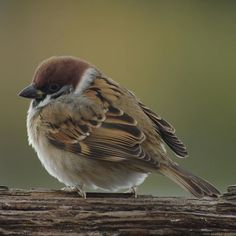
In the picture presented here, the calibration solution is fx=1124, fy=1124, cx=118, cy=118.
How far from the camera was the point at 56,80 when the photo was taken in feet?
24.4

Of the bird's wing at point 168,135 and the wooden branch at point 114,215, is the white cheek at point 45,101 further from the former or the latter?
the wooden branch at point 114,215

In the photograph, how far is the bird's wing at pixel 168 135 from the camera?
7238 mm

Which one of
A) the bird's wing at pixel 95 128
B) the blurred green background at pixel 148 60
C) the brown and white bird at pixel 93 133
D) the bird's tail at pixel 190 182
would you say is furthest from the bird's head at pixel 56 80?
the blurred green background at pixel 148 60

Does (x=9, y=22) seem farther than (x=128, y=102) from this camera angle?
Yes

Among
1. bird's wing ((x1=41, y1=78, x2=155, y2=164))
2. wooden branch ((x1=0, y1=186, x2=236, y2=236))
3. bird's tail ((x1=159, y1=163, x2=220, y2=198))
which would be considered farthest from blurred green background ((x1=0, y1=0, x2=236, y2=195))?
wooden branch ((x1=0, y1=186, x2=236, y2=236))

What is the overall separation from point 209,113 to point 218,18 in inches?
199

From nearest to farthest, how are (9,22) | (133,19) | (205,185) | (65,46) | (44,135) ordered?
(205,185)
(44,135)
(65,46)
(9,22)
(133,19)

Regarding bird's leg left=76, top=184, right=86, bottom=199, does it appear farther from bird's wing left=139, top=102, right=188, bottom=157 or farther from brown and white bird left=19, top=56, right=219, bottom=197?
bird's wing left=139, top=102, right=188, bottom=157

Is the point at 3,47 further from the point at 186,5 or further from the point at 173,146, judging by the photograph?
the point at 173,146

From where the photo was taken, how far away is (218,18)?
18.2 metres

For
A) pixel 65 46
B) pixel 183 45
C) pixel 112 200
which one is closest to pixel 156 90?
pixel 65 46

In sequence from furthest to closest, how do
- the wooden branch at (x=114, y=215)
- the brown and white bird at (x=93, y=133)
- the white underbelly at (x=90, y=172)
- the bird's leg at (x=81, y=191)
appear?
the white underbelly at (x=90, y=172) < the brown and white bird at (x=93, y=133) < the bird's leg at (x=81, y=191) < the wooden branch at (x=114, y=215)

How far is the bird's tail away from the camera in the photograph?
6.49 meters

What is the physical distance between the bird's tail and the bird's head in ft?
3.08
